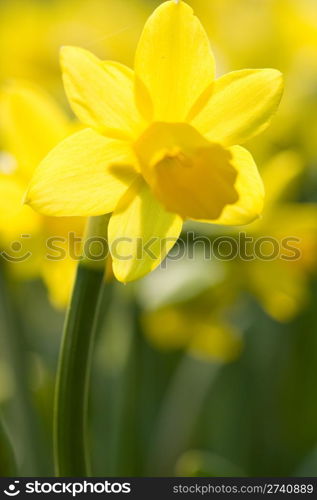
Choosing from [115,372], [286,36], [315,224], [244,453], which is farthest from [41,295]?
[286,36]

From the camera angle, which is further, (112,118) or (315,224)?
(315,224)

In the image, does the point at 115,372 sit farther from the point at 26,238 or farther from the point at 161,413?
the point at 26,238

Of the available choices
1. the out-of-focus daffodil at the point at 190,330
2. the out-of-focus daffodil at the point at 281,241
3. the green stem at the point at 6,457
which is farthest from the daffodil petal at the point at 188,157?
the out-of-focus daffodil at the point at 190,330

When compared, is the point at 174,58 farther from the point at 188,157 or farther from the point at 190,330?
the point at 190,330

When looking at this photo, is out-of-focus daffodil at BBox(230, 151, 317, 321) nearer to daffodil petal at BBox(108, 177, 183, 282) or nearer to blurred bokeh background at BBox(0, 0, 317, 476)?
blurred bokeh background at BBox(0, 0, 317, 476)

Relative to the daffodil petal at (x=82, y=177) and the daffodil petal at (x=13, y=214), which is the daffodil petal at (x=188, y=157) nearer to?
the daffodil petal at (x=82, y=177)

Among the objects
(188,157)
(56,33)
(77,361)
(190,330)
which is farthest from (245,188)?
(56,33)
